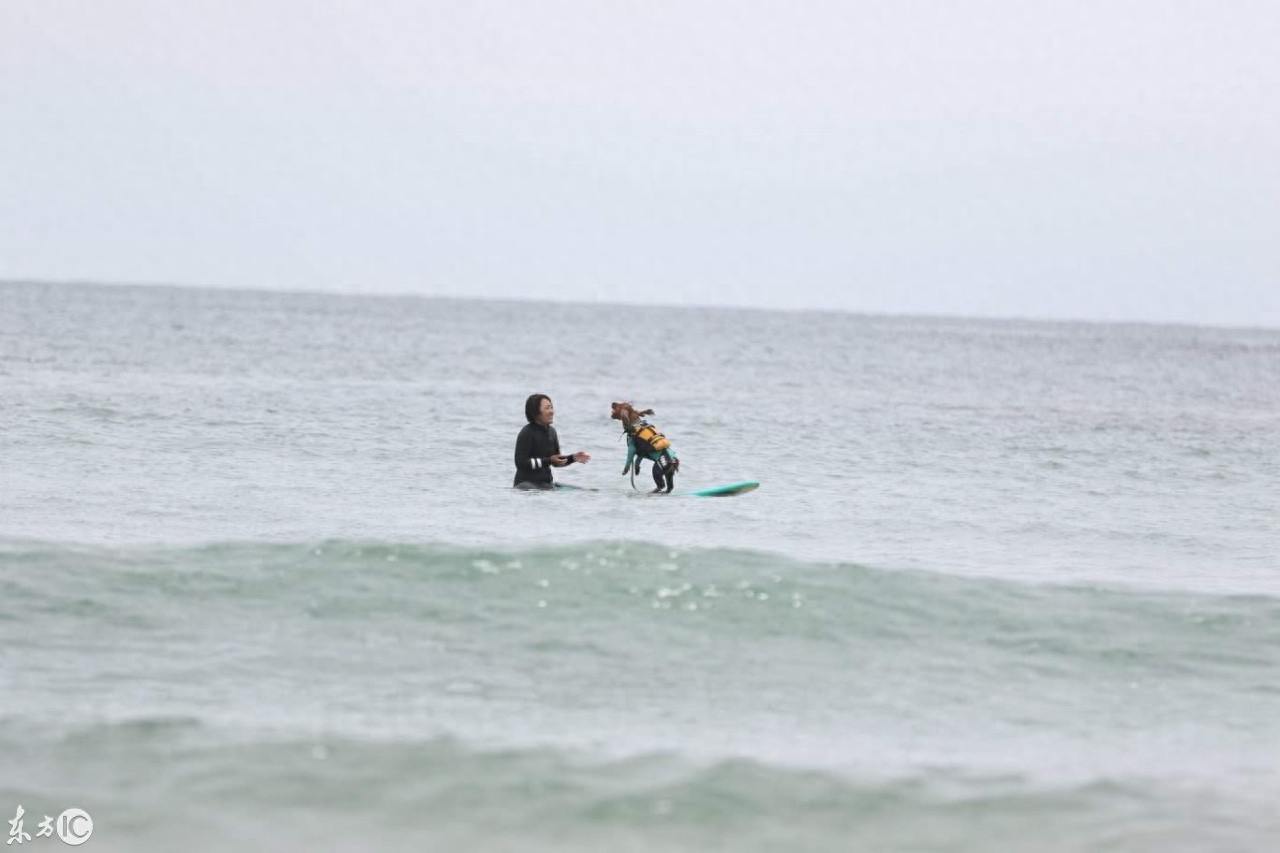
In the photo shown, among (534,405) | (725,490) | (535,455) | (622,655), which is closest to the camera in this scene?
(622,655)

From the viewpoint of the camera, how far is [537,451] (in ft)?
57.1

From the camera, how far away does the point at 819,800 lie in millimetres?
7273

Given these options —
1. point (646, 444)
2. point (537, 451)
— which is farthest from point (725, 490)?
point (537, 451)

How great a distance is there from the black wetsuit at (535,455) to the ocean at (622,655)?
1.75ft

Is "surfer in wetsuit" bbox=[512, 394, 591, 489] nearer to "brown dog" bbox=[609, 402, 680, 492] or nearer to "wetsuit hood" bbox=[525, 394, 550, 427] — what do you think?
"wetsuit hood" bbox=[525, 394, 550, 427]

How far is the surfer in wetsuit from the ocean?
20.7 inches

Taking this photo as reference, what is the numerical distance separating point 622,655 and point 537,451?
7.67 m

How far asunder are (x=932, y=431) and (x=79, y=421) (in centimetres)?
1831

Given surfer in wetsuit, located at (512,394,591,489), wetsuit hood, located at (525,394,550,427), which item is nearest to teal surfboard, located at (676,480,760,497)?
surfer in wetsuit, located at (512,394,591,489)

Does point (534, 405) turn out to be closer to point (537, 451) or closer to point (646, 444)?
point (537, 451)

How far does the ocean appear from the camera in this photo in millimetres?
7078

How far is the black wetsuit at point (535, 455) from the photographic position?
17359mm

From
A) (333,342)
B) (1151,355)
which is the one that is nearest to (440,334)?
(333,342)

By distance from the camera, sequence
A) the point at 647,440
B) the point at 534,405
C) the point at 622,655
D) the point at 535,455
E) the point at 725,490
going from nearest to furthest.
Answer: the point at 622,655 < the point at 534,405 < the point at 647,440 < the point at 535,455 < the point at 725,490
